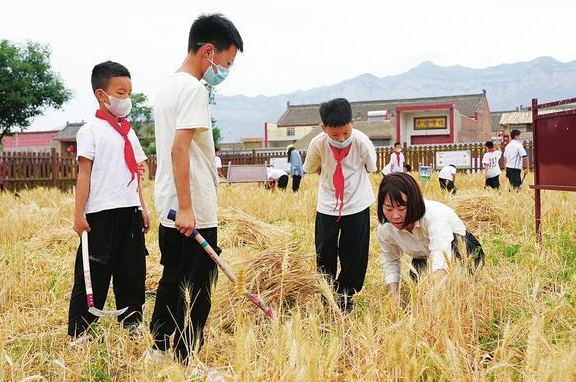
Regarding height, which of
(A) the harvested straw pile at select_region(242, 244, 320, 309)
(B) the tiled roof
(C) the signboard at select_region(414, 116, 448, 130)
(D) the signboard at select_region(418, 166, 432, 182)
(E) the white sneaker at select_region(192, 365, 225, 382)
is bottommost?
(E) the white sneaker at select_region(192, 365, 225, 382)

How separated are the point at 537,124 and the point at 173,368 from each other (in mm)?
4337

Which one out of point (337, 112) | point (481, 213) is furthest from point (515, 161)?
point (337, 112)

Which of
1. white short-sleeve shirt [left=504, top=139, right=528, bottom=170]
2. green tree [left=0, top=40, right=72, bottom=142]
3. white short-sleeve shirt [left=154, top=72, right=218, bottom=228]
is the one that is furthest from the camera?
green tree [left=0, top=40, right=72, bottom=142]

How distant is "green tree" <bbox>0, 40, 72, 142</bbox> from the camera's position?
26500 millimetres

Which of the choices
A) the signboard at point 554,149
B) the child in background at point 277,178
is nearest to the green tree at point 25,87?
the child in background at point 277,178

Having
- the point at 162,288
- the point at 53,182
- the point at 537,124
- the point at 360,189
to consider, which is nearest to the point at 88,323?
the point at 162,288

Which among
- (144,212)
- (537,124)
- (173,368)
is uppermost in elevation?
(537,124)

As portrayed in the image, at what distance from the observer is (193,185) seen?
7.98 ft

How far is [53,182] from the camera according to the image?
57.8 feet

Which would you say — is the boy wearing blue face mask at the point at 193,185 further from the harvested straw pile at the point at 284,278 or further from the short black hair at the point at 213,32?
the harvested straw pile at the point at 284,278

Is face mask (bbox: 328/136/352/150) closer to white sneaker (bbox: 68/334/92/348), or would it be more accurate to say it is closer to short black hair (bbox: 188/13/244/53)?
short black hair (bbox: 188/13/244/53)

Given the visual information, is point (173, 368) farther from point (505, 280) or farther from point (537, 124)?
point (537, 124)

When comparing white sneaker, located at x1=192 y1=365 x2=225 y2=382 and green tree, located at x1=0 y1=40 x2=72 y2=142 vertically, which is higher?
green tree, located at x1=0 y1=40 x2=72 y2=142

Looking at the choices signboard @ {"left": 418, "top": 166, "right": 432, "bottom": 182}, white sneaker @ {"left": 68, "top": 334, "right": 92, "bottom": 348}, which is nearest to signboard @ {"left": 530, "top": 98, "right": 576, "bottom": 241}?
white sneaker @ {"left": 68, "top": 334, "right": 92, "bottom": 348}
